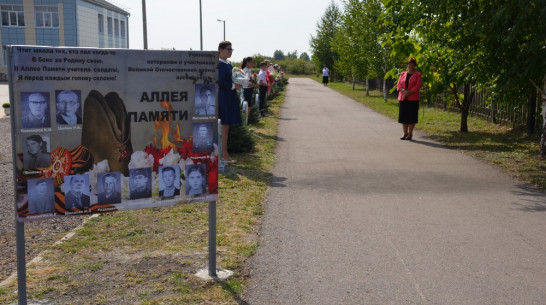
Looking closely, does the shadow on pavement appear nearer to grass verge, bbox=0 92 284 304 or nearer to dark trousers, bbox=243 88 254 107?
grass verge, bbox=0 92 284 304

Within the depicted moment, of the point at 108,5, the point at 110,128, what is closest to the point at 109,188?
the point at 110,128

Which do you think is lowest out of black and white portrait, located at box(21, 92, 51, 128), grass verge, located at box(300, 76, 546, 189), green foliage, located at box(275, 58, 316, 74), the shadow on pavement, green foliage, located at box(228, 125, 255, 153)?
the shadow on pavement

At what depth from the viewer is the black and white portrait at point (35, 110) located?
3.74m

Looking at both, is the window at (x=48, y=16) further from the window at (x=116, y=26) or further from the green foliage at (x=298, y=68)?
the green foliage at (x=298, y=68)

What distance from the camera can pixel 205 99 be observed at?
455 cm

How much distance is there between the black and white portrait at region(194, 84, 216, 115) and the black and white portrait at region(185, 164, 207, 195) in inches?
16.0

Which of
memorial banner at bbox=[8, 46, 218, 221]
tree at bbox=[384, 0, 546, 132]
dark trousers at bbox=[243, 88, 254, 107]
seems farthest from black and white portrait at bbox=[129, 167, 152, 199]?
dark trousers at bbox=[243, 88, 254, 107]

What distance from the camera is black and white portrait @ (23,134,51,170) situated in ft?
12.5

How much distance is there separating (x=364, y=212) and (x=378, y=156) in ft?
14.6

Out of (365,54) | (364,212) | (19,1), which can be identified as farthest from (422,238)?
(19,1)

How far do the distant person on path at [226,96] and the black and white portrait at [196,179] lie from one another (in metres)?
4.60

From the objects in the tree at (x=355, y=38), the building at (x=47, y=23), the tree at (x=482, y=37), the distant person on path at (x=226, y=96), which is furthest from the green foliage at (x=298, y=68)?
the distant person on path at (x=226, y=96)

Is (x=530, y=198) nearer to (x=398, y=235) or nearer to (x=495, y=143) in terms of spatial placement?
(x=398, y=235)

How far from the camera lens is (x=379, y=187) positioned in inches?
327
